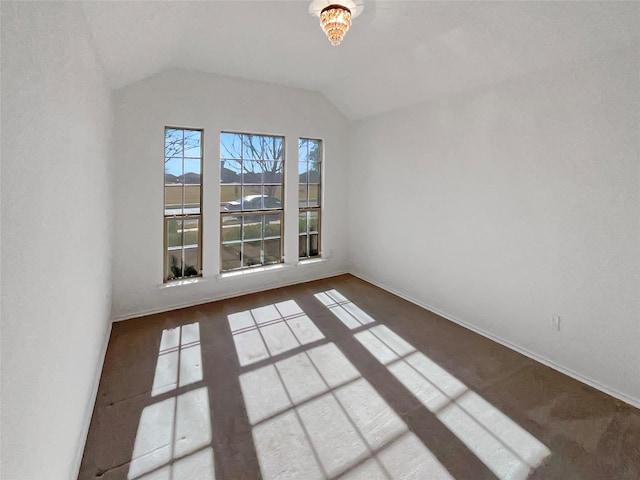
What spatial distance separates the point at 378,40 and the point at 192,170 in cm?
263

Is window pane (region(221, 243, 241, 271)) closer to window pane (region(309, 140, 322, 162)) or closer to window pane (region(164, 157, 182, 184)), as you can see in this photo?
window pane (region(164, 157, 182, 184))

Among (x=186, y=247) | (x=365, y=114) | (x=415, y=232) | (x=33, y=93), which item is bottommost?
(x=186, y=247)

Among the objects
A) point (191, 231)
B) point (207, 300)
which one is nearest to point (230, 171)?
point (191, 231)

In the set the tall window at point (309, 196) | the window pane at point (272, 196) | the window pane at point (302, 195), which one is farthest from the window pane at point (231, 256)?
the window pane at point (302, 195)

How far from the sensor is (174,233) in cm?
399

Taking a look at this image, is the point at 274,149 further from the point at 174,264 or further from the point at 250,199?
the point at 174,264

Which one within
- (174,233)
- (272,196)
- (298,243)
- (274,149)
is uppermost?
(274,149)

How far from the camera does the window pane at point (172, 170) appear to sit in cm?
386

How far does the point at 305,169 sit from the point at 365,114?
123 cm

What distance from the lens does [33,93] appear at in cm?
114

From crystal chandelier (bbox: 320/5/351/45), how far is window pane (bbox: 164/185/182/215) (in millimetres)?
2618

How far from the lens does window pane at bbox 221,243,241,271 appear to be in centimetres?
440

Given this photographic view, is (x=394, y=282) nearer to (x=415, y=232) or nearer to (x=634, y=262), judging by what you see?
(x=415, y=232)

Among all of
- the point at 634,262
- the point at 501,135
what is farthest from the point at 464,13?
the point at 634,262
